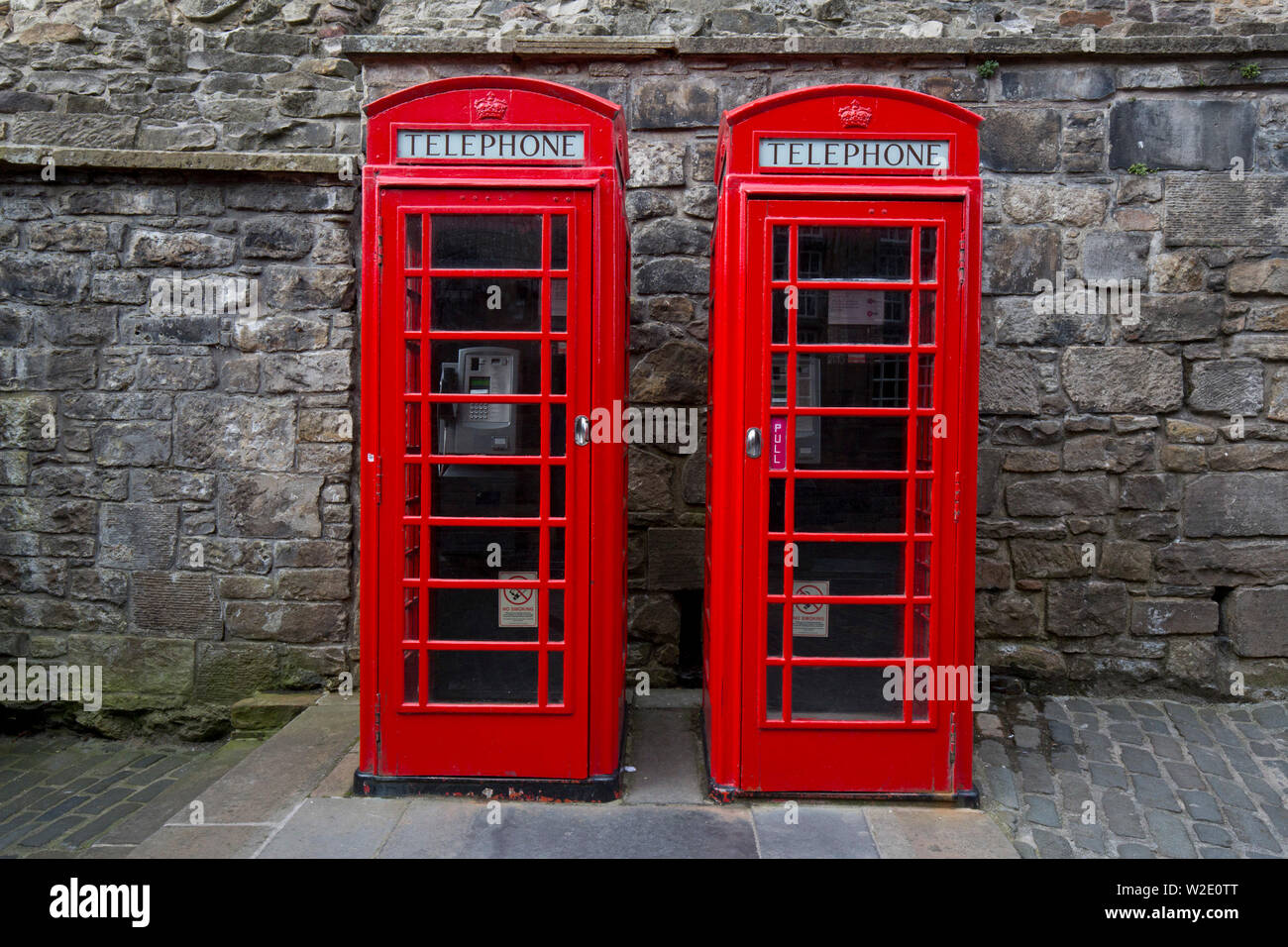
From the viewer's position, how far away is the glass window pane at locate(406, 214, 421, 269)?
330 centimetres

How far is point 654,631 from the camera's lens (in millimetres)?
4805

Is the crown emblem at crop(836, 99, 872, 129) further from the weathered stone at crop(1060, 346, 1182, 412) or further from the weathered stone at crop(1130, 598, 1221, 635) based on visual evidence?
the weathered stone at crop(1130, 598, 1221, 635)

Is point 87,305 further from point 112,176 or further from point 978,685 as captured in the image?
point 978,685

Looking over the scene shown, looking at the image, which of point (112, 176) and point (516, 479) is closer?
point (516, 479)

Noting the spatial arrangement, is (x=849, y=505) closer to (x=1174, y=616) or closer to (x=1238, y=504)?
(x=1174, y=616)

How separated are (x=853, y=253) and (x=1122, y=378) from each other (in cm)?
226

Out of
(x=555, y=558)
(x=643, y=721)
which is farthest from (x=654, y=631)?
(x=555, y=558)

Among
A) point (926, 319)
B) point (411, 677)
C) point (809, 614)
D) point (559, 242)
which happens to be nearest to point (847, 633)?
point (809, 614)

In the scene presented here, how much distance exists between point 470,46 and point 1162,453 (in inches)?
171

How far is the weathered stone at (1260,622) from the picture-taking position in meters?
4.61

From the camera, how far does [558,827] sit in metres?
3.23

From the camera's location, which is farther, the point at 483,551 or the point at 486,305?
the point at 483,551

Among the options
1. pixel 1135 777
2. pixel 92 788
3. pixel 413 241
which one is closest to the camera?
pixel 413 241

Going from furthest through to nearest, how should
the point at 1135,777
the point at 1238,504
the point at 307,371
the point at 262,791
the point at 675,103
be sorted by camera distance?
1. the point at 307,371
2. the point at 675,103
3. the point at 1238,504
4. the point at 1135,777
5. the point at 262,791
